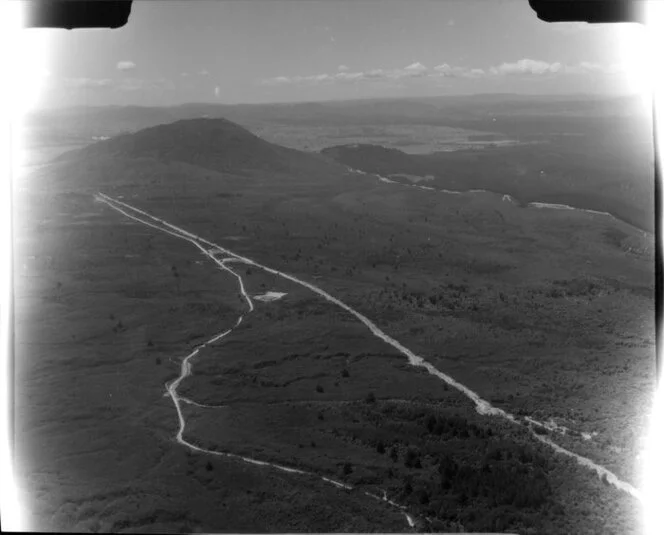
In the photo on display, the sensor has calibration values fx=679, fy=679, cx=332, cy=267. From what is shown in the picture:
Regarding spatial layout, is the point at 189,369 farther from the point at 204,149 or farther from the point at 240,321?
the point at 204,149

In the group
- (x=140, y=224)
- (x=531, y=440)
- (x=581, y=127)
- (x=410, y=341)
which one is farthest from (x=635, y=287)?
(x=581, y=127)

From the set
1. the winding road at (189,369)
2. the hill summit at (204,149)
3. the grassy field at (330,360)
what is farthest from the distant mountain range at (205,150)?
the winding road at (189,369)

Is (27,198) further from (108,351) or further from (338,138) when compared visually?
(338,138)

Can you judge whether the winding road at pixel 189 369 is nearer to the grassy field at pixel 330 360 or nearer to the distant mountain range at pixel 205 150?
the grassy field at pixel 330 360

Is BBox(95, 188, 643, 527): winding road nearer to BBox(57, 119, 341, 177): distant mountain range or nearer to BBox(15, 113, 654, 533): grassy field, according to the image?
BBox(15, 113, 654, 533): grassy field

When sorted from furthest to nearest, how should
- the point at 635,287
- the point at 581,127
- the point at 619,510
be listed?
the point at 581,127 → the point at 635,287 → the point at 619,510

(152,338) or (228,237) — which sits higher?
(228,237)
